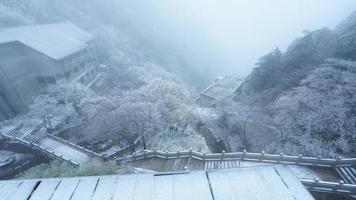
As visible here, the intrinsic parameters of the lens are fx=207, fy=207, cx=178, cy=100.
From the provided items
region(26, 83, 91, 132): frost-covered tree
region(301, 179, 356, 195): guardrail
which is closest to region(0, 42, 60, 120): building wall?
region(26, 83, 91, 132): frost-covered tree

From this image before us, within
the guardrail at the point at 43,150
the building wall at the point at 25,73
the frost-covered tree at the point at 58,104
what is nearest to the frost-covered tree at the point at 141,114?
the frost-covered tree at the point at 58,104

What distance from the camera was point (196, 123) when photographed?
2720cm

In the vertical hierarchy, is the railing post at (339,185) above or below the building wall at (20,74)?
below

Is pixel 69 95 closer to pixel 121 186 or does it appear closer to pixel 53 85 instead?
pixel 53 85

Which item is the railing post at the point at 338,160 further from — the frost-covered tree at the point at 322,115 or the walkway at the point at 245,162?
the frost-covered tree at the point at 322,115

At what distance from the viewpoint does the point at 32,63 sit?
99.5 ft

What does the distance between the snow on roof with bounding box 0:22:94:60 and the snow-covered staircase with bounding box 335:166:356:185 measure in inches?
1330

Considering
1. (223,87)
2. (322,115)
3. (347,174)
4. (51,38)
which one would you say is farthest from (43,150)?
(223,87)

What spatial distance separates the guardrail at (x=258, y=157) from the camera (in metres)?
14.6

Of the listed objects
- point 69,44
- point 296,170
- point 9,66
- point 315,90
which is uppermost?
point 69,44

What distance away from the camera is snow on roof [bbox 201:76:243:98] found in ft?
121

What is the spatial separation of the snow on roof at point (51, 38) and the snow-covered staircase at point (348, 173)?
111ft

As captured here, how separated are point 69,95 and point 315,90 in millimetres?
29768

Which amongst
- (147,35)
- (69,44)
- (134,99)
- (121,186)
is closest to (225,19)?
(147,35)
